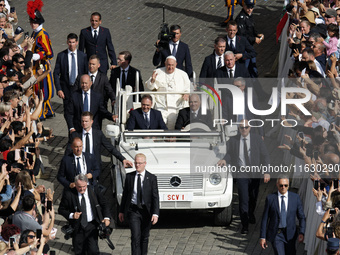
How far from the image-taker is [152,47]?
25625 mm

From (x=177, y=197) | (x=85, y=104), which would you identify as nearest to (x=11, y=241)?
(x=177, y=197)

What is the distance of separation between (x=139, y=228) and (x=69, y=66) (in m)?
5.90

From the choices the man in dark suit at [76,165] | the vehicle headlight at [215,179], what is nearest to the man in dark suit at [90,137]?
the man in dark suit at [76,165]

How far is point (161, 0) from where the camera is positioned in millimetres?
29406

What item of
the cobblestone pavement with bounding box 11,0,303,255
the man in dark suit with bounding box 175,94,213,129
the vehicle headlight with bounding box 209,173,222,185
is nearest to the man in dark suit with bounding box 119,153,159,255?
the cobblestone pavement with bounding box 11,0,303,255

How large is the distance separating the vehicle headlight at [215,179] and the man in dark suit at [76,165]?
1.94m

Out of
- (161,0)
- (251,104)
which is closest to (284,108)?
(251,104)

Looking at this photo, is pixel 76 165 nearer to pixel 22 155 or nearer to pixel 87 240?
pixel 22 155

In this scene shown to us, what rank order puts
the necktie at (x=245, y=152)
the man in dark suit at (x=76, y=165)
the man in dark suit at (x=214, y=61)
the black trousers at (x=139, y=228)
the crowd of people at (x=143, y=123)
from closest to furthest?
the crowd of people at (x=143, y=123) < the black trousers at (x=139, y=228) < the man in dark suit at (x=76, y=165) < the necktie at (x=245, y=152) < the man in dark suit at (x=214, y=61)

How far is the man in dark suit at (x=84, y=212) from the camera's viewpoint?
46.5ft

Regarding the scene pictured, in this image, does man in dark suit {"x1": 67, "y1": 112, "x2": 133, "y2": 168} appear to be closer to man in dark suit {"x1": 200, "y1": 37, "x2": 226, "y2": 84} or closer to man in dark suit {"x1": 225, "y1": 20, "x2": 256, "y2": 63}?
man in dark suit {"x1": 200, "y1": 37, "x2": 226, "y2": 84}

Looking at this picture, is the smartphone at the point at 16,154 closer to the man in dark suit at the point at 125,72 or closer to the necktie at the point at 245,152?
the necktie at the point at 245,152

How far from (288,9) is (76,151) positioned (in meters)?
8.15

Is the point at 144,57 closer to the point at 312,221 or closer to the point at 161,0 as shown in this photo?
the point at 161,0
